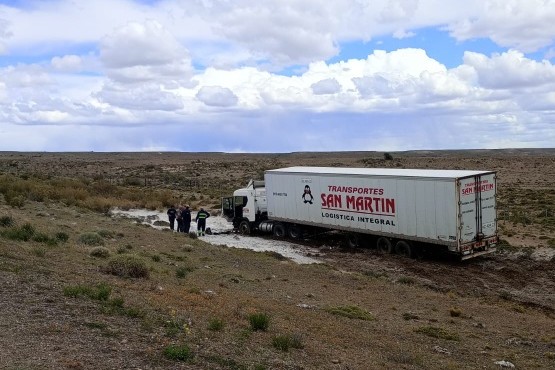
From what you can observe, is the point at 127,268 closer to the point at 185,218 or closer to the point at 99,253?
the point at 99,253

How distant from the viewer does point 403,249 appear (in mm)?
24984

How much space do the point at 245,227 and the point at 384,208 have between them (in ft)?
34.1

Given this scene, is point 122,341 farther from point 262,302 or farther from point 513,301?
point 513,301

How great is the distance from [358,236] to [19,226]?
566 inches

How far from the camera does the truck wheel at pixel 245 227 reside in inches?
1314

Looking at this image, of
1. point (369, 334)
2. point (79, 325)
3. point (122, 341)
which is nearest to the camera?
point (122, 341)

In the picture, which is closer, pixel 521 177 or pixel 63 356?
pixel 63 356

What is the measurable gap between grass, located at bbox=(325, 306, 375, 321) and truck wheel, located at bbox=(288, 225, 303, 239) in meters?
16.6

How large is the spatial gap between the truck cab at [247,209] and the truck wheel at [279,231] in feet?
4.15

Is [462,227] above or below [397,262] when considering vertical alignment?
above

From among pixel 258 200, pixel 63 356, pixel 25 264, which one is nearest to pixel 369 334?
pixel 63 356

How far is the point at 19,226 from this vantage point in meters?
20.8

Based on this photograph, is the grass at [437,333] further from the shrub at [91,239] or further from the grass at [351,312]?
the shrub at [91,239]

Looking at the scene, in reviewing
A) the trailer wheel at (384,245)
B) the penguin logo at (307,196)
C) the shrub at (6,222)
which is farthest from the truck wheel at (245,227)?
the shrub at (6,222)
